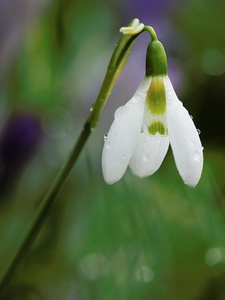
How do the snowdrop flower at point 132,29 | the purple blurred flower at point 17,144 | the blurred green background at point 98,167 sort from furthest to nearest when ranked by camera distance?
the purple blurred flower at point 17,144, the blurred green background at point 98,167, the snowdrop flower at point 132,29

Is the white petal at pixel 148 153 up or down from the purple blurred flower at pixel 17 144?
up

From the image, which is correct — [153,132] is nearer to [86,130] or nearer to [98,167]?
[86,130]

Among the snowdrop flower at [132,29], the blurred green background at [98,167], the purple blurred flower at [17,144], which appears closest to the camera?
the snowdrop flower at [132,29]

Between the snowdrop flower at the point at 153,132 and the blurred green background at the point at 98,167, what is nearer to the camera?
the snowdrop flower at the point at 153,132

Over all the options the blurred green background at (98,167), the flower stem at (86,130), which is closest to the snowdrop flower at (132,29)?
the flower stem at (86,130)

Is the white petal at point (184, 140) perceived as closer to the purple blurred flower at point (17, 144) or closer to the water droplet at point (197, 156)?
the water droplet at point (197, 156)

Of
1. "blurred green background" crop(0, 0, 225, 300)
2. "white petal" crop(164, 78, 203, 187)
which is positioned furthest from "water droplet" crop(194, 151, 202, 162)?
"blurred green background" crop(0, 0, 225, 300)

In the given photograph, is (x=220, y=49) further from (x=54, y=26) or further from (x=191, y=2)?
(x=54, y=26)

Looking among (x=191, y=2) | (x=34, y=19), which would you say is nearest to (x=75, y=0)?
(x=34, y=19)

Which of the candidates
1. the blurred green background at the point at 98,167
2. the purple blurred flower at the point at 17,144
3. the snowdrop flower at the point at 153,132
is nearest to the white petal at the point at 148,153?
the snowdrop flower at the point at 153,132
